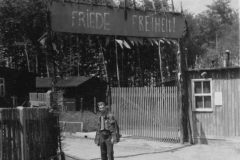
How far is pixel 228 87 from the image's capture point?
13008mm

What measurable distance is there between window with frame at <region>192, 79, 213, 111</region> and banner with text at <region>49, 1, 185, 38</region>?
3.18 m

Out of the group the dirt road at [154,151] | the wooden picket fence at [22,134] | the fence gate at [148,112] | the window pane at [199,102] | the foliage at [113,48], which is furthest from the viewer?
the foliage at [113,48]

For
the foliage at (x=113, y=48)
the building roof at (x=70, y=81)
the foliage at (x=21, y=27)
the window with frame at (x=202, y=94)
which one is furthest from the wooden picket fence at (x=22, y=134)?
the foliage at (x=113, y=48)

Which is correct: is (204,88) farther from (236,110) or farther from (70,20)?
(70,20)

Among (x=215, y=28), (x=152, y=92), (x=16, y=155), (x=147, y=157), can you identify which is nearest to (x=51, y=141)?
(x=16, y=155)

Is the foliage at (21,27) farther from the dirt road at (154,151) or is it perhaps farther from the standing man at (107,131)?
the standing man at (107,131)

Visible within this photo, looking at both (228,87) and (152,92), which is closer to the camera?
(228,87)

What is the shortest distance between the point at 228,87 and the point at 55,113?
731 centimetres

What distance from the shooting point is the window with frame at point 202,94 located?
13477mm

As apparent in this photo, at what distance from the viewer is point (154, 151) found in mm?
11984

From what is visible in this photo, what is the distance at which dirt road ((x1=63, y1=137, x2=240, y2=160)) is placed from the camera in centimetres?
1072

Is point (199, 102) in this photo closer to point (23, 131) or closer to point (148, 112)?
point (148, 112)

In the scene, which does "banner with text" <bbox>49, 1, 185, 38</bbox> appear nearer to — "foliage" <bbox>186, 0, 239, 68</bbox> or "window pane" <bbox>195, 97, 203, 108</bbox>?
"window pane" <bbox>195, 97, 203, 108</bbox>

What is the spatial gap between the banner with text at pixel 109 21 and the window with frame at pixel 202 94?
10.4ft
